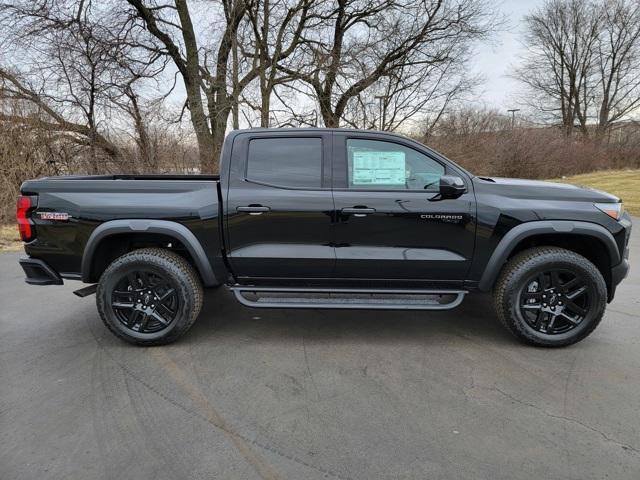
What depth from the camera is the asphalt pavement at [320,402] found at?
211 cm

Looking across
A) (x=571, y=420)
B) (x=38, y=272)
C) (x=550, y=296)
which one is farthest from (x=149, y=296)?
(x=550, y=296)

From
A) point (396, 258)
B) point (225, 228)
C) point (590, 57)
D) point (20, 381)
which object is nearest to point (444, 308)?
point (396, 258)

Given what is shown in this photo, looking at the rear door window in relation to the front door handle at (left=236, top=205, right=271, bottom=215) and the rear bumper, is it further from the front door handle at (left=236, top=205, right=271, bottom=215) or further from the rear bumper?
the rear bumper

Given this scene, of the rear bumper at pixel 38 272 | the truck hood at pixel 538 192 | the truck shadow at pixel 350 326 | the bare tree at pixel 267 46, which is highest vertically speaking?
the bare tree at pixel 267 46

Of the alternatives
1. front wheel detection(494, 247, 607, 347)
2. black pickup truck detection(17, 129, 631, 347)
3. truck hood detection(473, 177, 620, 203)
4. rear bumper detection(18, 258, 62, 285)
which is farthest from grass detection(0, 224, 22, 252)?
front wheel detection(494, 247, 607, 347)

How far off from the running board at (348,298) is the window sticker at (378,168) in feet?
3.11

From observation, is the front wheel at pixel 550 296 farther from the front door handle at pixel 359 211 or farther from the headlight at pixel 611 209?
the front door handle at pixel 359 211

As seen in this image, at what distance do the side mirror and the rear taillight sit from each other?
3.40 metres

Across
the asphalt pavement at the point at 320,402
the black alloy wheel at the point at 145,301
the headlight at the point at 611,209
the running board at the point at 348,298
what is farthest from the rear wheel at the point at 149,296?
the headlight at the point at 611,209

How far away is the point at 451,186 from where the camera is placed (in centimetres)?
316

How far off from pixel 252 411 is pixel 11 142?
34.4 ft

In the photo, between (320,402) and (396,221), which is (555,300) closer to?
(396,221)

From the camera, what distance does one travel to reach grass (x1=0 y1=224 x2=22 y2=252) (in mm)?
7663

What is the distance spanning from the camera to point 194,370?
10.1 ft
